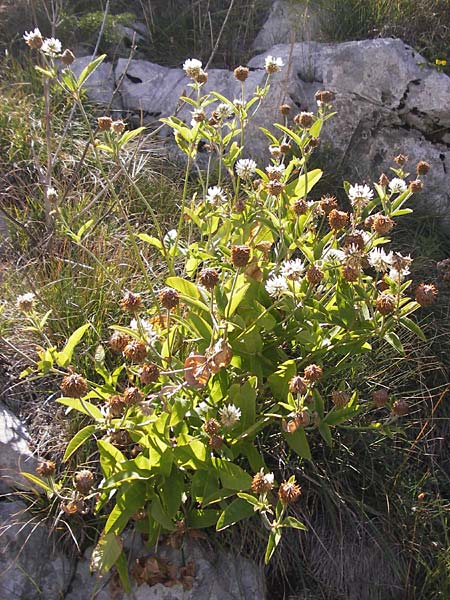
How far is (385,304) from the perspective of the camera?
159 cm

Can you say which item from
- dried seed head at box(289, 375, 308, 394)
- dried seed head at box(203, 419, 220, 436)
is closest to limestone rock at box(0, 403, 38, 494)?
dried seed head at box(203, 419, 220, 436)

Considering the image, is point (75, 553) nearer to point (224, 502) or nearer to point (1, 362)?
point (224, 502)

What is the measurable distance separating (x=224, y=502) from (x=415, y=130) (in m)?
2.38

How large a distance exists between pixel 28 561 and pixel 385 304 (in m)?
1.14

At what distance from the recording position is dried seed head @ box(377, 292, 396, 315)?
5.21ft

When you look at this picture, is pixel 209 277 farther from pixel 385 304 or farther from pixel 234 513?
pixel 234 513

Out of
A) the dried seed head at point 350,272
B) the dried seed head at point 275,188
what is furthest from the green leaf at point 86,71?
the dried seed head at point 350,272

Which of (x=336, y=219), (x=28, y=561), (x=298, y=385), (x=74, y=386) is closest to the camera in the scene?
(x=74, y=386)

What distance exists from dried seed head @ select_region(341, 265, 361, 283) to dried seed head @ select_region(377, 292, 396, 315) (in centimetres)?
8

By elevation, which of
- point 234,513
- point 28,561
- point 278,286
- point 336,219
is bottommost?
point 28,561

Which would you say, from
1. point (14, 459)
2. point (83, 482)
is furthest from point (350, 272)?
point (14, 459)

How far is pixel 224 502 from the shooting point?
172cm

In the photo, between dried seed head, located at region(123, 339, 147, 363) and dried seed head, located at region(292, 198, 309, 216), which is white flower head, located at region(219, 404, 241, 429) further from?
dried seed head, located at region(292, 198, 309, 216)

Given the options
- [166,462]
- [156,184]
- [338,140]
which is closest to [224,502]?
[166,462]
